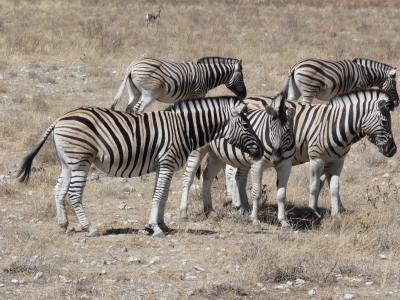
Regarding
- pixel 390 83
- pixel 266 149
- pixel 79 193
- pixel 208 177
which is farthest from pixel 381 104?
pixel 390 83

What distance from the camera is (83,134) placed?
8000 millimetres

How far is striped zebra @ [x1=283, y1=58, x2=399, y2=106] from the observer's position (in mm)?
13500

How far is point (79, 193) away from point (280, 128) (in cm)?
251

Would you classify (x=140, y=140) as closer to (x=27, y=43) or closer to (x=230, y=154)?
(x=230, y=154)

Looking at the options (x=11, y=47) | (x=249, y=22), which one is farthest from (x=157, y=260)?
(x=249, y=22)

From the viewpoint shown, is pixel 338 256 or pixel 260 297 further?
pixel 338 256

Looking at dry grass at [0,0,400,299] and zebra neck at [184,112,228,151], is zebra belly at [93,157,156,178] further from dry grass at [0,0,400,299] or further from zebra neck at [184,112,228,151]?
dry grass at [0,0,400,299]

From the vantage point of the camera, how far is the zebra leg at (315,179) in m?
9.15

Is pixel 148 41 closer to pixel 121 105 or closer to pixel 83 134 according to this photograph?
pixel 121 105

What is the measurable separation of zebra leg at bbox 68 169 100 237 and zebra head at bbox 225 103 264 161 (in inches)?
70.6

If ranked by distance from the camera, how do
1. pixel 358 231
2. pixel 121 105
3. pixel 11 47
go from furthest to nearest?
pixel 11 47 → pixel 121 105 → pixel 358 231

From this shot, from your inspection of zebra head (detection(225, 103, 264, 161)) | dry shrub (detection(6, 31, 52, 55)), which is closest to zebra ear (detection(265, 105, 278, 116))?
zebra head (detection(225, 103, 264, 161))

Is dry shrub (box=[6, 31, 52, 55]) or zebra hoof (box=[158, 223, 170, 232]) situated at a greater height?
dry shrub (box=[6, 31, 52, 55])

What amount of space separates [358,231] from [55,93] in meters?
9.49
